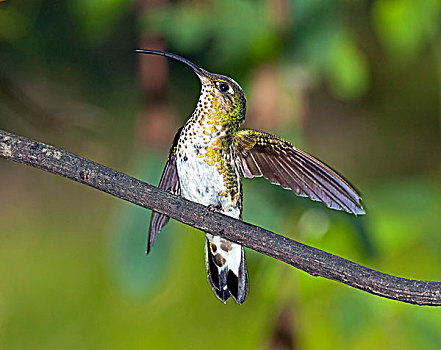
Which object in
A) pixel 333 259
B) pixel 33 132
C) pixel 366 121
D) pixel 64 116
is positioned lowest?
pixel 333 259

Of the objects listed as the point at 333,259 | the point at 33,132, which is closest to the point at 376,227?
the point at 333,259

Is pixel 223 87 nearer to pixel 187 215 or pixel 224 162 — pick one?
pixel 224 162

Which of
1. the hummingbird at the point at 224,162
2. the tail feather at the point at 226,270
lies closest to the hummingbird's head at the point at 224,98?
the hummingbird at the point at 224,162

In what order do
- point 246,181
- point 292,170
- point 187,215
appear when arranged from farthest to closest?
→ point 246,181, point 292,170, point 187,215

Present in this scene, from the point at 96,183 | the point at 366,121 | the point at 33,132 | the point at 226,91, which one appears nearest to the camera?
the point at 96,183

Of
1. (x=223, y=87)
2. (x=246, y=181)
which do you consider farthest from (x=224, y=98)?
(x=246, y=181)

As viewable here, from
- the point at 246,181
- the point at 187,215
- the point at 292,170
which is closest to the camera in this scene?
the point at 187,215

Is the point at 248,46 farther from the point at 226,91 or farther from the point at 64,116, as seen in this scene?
the point at 64,116
